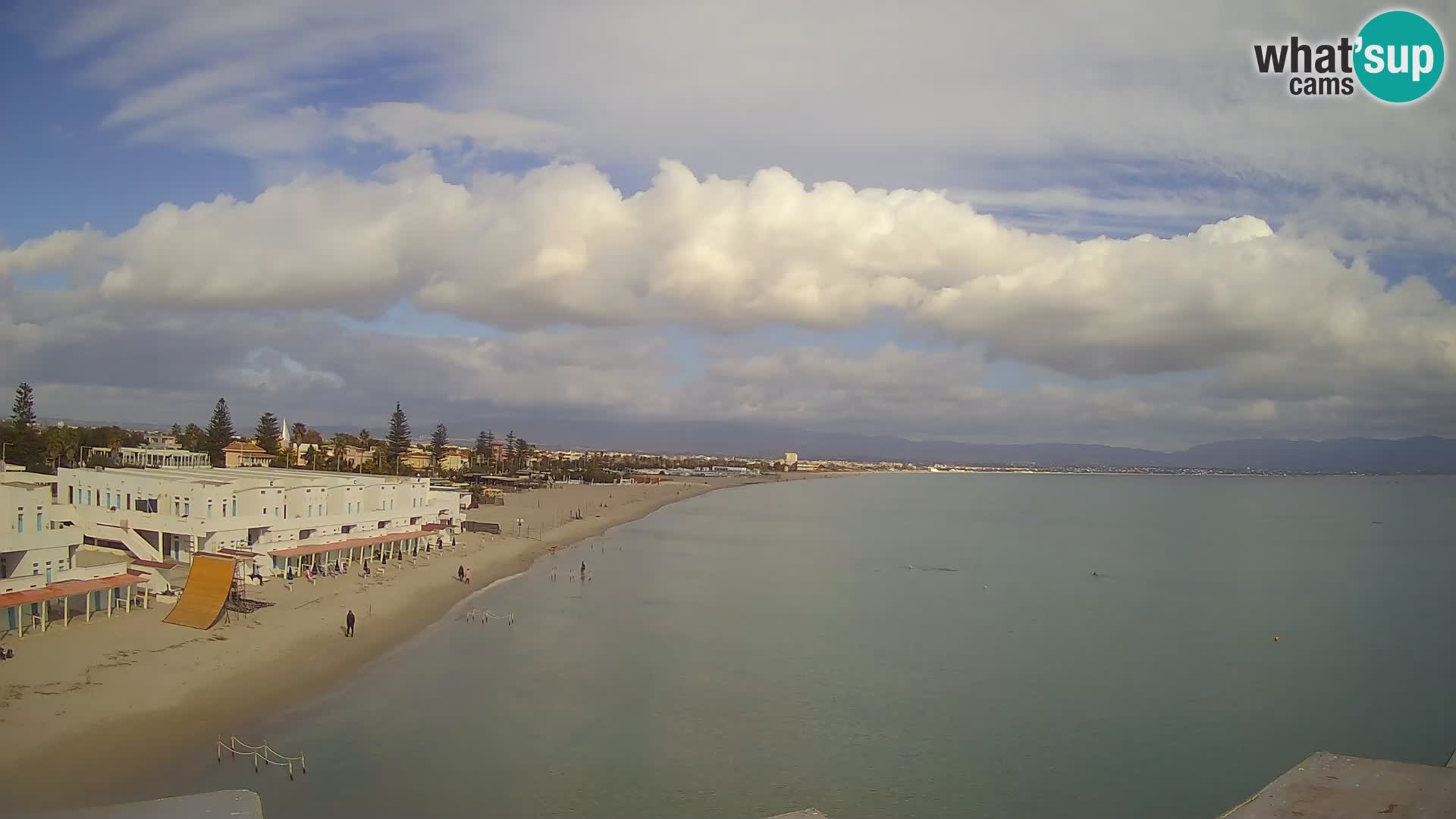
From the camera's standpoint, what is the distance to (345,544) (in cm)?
2844

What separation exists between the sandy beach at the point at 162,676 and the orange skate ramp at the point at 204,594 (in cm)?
32

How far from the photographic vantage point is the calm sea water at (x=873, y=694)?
14.4 m

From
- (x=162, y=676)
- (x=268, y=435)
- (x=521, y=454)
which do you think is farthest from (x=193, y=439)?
(x=162, y=676)

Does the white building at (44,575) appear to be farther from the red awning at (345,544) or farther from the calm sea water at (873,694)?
the calm sea water at (873,694)

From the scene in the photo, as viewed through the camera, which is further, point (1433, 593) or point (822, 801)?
point (1433, 593)

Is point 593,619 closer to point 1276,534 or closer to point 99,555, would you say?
point 99,555

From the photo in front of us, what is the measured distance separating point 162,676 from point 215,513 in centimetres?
904

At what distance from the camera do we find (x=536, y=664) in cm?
2100

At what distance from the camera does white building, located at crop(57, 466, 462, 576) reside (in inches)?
948

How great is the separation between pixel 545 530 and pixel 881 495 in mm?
71100

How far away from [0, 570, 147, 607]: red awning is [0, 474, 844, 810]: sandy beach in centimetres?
69

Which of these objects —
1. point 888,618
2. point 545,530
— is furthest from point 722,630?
point 545,530

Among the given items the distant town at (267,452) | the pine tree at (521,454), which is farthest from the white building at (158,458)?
the pine tree at (521,454)

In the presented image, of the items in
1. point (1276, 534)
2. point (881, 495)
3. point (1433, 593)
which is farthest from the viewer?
point (881, 495)
